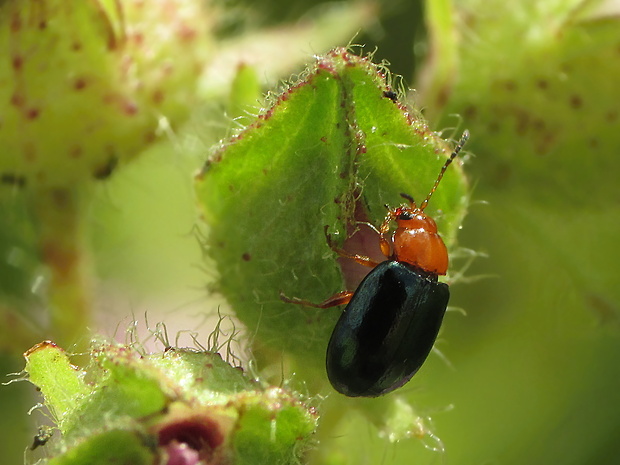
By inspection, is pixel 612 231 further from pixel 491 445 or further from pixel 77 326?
pixel 77 326

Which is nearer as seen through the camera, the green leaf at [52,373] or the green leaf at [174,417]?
the green leaf at [174,417]

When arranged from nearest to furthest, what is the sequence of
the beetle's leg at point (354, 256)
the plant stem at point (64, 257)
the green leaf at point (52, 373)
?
the green leaf at point (52, 373) < the beetle's leg at point (354, 256) < the plant stem at point (64, 257)

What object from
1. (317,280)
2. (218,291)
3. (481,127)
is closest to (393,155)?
(317,280)

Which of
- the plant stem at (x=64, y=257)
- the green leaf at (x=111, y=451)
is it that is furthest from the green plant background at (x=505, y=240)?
the green leaf at (x=111, y=451)

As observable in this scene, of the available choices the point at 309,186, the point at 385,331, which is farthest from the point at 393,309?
the point at 309,186

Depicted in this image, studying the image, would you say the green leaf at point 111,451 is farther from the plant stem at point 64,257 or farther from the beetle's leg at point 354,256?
the plant stem at point 64,257

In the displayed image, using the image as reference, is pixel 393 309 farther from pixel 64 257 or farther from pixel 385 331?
pixel 64 257

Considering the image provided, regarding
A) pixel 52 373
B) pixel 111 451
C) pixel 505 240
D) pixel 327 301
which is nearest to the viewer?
pixel 111 451
